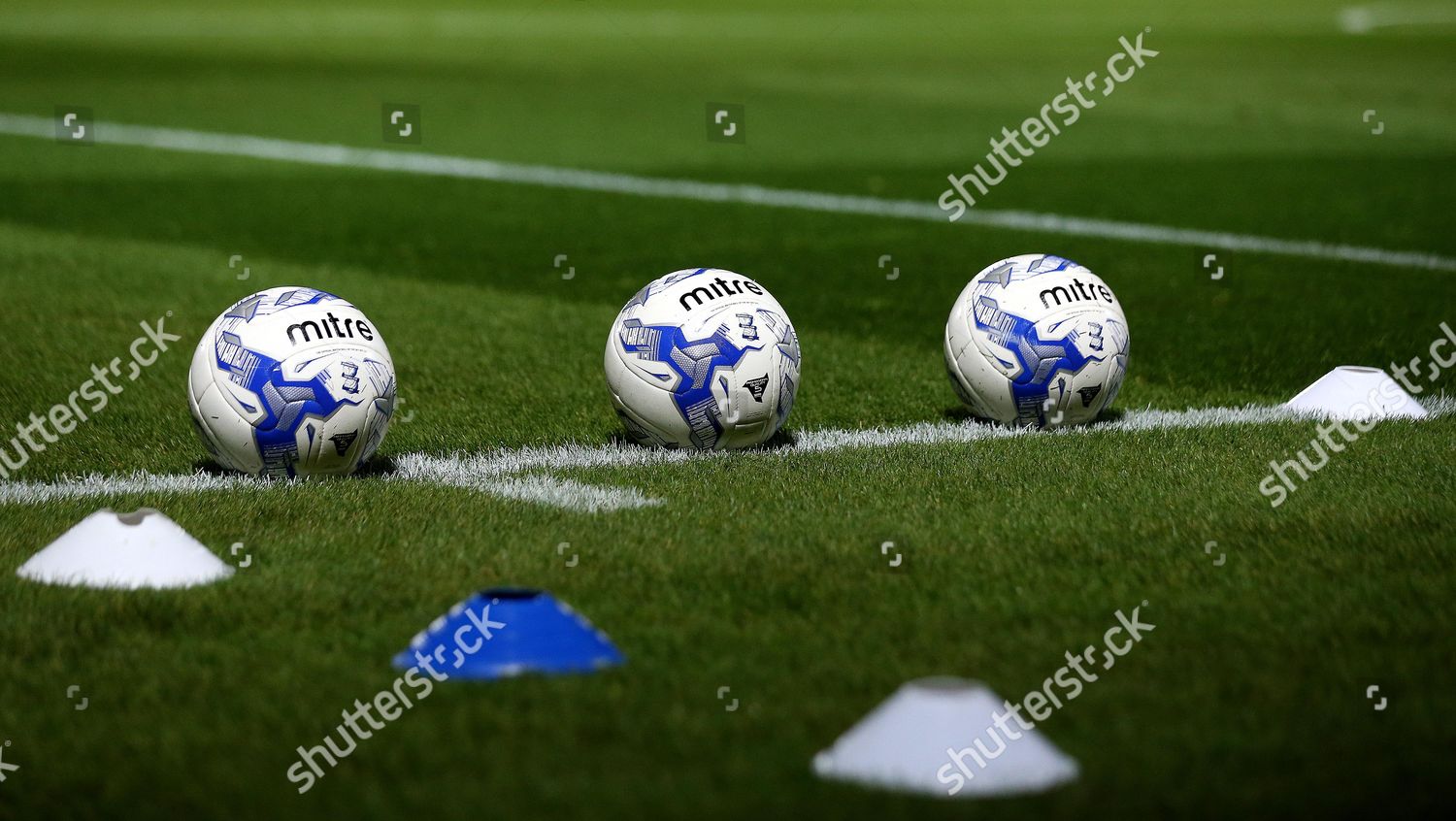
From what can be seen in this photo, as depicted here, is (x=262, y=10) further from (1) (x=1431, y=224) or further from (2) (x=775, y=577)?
(2) (x=775, y=577)

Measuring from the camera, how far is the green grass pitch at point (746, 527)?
172 inches

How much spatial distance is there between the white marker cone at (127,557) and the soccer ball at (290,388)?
3.68ft

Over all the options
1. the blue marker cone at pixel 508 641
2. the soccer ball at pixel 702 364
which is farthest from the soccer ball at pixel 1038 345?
the blue marker cone at pixel 508 641

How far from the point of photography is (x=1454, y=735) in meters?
4.46

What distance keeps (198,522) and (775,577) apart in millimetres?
2129

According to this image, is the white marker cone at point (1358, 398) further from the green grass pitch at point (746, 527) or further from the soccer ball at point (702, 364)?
the soccer ball at point (702, 364)

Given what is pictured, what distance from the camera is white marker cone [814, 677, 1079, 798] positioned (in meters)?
4.16

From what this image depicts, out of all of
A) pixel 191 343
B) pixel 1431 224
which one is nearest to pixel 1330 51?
pixel 1431 224

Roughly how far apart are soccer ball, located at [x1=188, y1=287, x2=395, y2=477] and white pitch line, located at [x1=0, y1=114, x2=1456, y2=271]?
29.6 feet

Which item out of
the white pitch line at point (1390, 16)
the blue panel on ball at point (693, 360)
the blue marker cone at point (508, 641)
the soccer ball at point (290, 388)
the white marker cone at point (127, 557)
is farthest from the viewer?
the white pitch line at point (1390, 16)

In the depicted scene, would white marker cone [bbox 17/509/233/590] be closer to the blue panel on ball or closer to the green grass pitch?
the green grass pitch

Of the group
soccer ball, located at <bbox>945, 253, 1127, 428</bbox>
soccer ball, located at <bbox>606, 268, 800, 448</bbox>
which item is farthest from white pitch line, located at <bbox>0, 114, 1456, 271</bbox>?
soccer ball, located at <bbox>606, 268, 800, 448</bbox>

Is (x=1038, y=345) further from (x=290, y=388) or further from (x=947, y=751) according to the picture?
(x=947, y=751)

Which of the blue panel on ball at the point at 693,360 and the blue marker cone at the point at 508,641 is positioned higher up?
the blue marker cone at the point at 508,641
